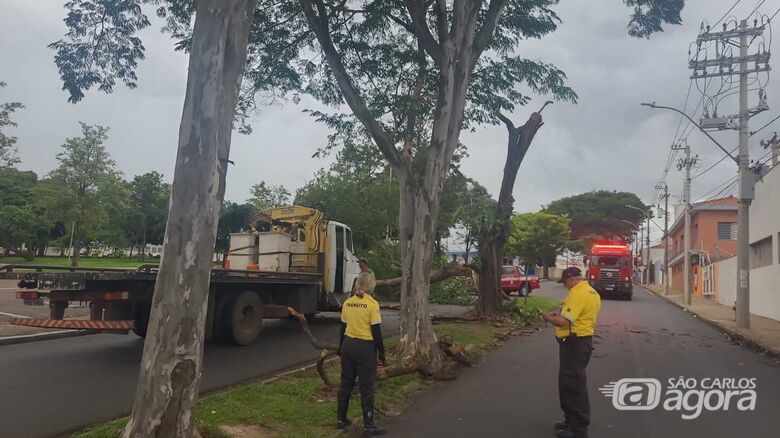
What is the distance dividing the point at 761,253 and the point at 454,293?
469 inches

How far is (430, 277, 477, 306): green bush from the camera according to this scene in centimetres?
2669

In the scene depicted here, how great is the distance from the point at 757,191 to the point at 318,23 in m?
19.5

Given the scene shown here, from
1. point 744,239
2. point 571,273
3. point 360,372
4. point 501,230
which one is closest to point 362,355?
point 360,372

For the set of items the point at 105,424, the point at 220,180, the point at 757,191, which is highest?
the point at 757,191

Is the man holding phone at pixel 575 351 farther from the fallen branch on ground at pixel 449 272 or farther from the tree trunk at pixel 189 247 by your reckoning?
the fallen branch on ground at pixel 449 272

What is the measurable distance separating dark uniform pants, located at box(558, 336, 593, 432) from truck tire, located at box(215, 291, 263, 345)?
25.0 ft

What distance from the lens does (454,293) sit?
27375mm

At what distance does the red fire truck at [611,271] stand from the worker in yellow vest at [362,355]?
94.8 ft

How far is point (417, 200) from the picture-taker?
1059 cm

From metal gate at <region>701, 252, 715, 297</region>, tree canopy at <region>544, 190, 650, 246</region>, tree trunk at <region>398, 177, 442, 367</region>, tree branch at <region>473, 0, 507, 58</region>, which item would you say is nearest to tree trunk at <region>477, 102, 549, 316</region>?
tree branch at <region>473, 0, 507, 58</region>

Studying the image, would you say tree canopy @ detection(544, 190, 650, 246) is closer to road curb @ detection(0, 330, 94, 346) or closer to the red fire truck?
the red fire truck

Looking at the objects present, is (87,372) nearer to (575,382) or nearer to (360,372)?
(360,372)

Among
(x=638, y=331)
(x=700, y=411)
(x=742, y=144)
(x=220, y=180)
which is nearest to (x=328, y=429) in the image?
(x=220, y=180)

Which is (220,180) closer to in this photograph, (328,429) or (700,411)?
(328,429)
